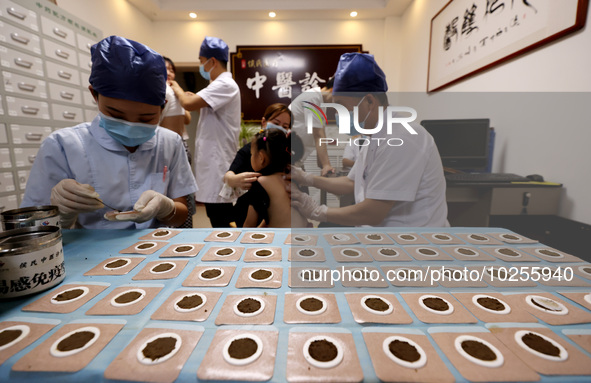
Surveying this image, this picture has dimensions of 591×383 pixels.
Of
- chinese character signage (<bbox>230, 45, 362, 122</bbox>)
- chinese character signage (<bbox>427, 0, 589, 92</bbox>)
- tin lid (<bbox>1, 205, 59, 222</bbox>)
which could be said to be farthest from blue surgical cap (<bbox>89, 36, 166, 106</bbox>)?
chinese character signage (<bbox>230, 45, 362, 122</bbox>)

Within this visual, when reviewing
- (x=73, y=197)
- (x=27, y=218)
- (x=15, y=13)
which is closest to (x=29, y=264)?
(x=27, y=218)

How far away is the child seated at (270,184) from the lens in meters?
1.38

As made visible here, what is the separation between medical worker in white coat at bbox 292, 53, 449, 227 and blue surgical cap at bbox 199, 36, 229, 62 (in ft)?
4.15

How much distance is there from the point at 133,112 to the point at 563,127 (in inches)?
76.8

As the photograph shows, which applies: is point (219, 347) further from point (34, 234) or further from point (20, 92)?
point (20, 92)

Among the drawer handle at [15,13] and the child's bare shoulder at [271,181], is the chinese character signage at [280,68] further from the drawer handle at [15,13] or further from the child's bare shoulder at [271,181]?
the child's bare shoulder at [271,181]

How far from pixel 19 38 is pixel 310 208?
7.54 ft

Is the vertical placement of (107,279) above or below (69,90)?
below

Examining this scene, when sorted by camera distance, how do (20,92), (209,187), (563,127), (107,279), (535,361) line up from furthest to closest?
(209,187)
(20,92)
(563,127)
(107,279)
(535,361)

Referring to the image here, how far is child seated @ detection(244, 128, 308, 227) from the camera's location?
4.54 feet

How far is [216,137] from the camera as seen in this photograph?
7.07 feet

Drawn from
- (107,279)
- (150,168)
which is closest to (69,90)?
(150,168)

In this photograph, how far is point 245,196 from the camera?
1548mm

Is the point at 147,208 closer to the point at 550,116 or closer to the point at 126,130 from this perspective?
the point at 126,130
